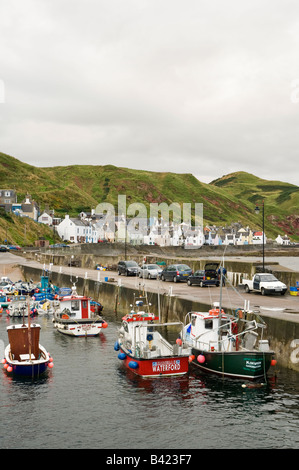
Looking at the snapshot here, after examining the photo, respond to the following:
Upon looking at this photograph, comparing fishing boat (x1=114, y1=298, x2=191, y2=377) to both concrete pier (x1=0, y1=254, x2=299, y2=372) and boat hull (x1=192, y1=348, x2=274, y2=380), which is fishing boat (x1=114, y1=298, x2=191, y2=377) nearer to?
boat hull (x1=192, y1=348, x2=274, y2=380)

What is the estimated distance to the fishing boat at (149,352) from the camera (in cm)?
2652

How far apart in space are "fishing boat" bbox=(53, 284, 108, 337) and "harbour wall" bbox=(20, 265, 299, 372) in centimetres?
523

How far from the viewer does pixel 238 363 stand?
25.3m

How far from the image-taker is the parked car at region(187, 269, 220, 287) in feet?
166

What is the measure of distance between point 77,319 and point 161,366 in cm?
1502

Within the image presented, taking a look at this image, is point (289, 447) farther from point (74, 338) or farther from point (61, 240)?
point (61, 240)

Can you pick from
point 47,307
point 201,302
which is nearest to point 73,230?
point 47,307

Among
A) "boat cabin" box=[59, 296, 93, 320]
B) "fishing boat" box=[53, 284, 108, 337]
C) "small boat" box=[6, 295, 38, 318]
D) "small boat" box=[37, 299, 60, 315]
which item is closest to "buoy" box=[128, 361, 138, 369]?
"fishing boat" box=[53, 284, 108, 337]

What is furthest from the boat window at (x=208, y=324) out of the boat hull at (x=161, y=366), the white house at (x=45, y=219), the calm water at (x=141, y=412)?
the white house at (x=45, y=219)

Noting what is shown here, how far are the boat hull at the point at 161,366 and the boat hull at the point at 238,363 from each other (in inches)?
41.1

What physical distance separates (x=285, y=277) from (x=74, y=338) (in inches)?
864

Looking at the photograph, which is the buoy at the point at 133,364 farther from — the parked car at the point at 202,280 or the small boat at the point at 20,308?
the parked car at the point at 202,280

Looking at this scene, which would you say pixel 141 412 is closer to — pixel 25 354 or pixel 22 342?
pixel 25 354
